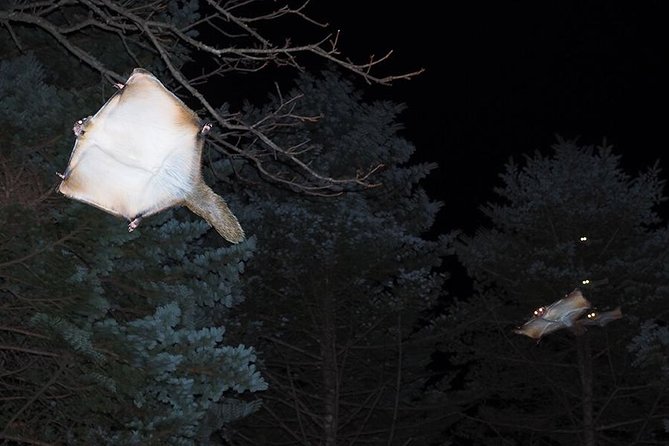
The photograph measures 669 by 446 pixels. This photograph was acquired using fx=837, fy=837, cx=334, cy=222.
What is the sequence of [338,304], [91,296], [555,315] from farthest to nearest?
[338,304], [555,315], [91,296]

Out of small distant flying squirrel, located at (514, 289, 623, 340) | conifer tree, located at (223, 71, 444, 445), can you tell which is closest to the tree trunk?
conifer tree, located at (223, 71, 444, 445)

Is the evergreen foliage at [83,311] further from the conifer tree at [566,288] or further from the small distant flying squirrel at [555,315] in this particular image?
the conifer tree at [566,288]

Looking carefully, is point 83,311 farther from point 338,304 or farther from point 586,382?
point 586,382

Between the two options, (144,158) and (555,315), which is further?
(555,315)

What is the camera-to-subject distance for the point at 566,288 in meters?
16.6

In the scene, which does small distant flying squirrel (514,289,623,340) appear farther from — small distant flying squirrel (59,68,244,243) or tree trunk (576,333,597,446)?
tree trunk (576,333,597,446)

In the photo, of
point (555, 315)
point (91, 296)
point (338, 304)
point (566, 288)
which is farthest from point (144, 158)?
point (566, 288)

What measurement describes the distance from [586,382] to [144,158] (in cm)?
1515

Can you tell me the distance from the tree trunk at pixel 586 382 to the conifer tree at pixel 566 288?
0.02m

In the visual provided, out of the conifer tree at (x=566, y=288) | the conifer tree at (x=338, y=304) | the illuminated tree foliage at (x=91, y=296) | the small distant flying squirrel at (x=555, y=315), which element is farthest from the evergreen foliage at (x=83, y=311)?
the conifer tree at (x=566, y=288)

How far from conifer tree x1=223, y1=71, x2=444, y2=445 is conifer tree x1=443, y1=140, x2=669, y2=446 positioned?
1.57 meters

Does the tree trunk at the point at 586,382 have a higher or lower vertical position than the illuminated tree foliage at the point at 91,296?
lower

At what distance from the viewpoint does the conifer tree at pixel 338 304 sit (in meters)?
15.0

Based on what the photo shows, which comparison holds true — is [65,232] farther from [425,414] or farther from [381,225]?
[425,414]
